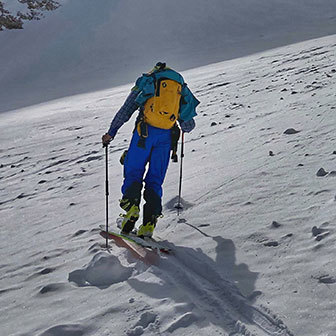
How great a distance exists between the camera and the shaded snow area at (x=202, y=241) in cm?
321

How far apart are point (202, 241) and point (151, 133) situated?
3.72ft

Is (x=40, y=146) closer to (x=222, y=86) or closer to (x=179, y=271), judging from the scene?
(x=222, y=86)

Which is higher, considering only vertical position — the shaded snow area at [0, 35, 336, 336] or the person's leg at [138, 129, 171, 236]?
the person's leg at [138, 129, 171, 236]

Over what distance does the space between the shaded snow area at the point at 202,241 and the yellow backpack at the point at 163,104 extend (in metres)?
1.03

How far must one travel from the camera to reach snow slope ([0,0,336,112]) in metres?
22.8

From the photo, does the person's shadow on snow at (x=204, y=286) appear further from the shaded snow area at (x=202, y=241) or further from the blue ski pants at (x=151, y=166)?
the blue ski pants at (x=151, y=166)

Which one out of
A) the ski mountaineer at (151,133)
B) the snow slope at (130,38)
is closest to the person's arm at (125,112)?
the ski mountaineer at (151,133)

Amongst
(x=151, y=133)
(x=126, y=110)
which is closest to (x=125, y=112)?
(x=126, y=110)

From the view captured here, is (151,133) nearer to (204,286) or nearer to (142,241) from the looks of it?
(142,241)

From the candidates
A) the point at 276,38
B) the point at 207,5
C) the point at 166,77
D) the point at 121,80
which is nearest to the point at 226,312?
the point at 166,77

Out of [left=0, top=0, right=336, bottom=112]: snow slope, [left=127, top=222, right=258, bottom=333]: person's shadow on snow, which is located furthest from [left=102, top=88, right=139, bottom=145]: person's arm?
[left=0, top=0, right=336, bottom=112]: snow slope

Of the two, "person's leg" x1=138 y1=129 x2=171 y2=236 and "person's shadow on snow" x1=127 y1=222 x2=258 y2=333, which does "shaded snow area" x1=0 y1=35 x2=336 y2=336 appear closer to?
"person's shadow on snow" x1=127 y1=222 x2=258 y2=333

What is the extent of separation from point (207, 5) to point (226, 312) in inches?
1214

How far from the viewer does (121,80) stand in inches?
813
